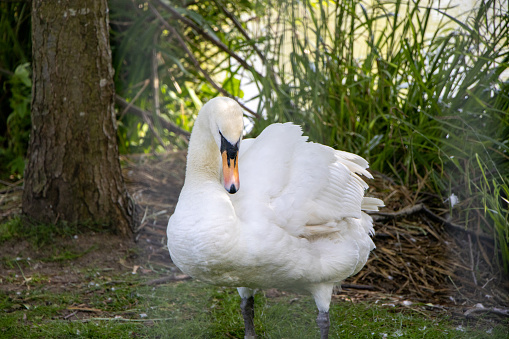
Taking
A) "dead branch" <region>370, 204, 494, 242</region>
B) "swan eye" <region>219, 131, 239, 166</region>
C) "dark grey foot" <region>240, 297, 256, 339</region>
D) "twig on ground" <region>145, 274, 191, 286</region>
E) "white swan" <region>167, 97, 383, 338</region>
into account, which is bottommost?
"twig on ground" <region>145, 274, 191, 286</region>

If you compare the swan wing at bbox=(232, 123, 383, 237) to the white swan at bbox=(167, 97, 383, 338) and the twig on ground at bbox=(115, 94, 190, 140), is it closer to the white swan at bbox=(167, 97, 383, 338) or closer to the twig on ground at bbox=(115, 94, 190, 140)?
the white swan at bbox=(167, 97, 383, 338)

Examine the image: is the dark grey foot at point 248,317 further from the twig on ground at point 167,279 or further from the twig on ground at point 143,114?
the twig on ground at point 143,114

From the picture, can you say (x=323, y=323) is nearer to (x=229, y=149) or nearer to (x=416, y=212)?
(x=229, y=149)

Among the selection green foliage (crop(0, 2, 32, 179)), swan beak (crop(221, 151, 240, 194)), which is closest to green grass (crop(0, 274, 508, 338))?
swan beak (crop(221, 151, 240, 194))

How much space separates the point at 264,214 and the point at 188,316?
3.67ft

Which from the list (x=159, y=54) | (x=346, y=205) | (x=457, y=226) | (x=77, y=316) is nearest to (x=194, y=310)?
(x=77, y=316)

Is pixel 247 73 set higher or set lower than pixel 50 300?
higher

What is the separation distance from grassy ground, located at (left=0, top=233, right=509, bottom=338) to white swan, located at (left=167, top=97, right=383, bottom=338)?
41cm

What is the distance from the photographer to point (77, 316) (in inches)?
126

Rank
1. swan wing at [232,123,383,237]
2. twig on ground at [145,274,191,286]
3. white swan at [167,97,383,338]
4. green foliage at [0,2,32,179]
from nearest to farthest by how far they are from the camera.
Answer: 1. white swan at [167,97,383,338]
2. swan wing at [232,123,383,237]
3. twig on ground at [145,274,191,286]
4. green foliage at [0,2,32,179]

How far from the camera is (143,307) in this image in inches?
134

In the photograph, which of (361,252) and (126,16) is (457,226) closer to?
(361,252)

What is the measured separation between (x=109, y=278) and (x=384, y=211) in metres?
2.10

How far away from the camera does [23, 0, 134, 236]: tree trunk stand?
3.86m
